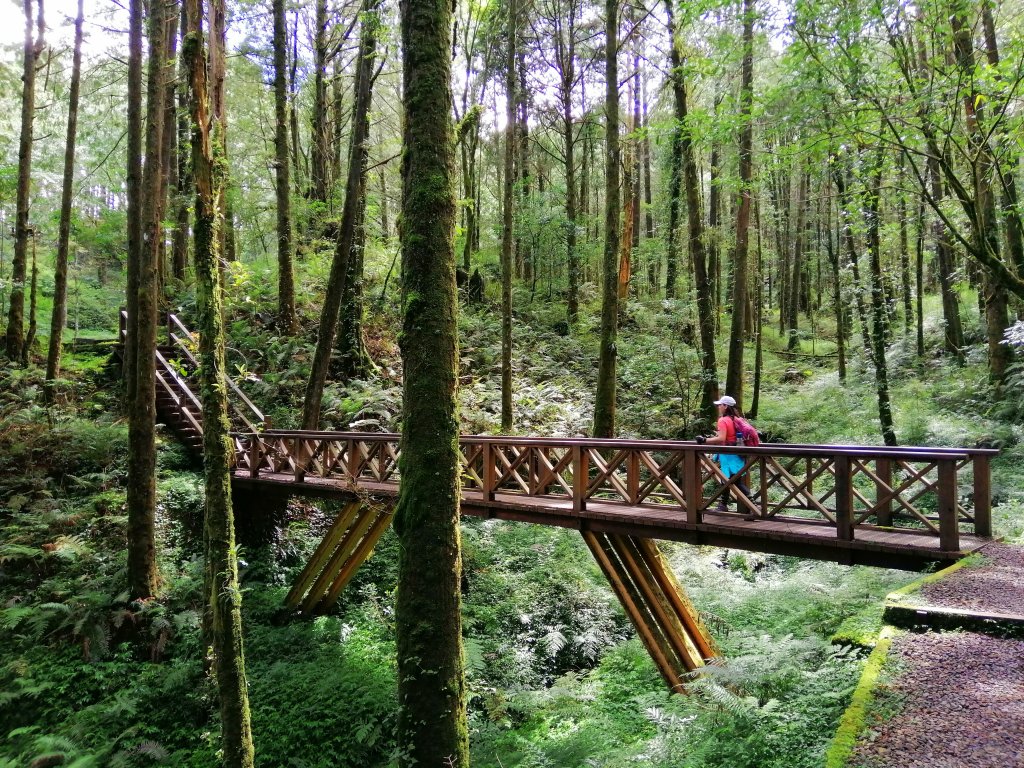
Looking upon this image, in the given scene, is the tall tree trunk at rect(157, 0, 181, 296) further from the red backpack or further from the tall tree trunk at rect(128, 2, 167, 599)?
the red backpack

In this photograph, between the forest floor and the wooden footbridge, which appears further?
the wooden footbridge

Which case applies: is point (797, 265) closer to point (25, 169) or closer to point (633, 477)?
point (633, 477)

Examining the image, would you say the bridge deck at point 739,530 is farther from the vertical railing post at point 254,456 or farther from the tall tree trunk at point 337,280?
the tall tree trunk at point 337,280

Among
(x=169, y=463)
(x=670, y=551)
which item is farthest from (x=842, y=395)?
(x=169, y=463)

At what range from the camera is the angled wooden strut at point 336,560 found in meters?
9.89

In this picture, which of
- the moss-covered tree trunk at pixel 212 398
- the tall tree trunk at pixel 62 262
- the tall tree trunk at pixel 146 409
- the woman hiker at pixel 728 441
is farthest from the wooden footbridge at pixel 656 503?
the tall tree trunk at pixel 62 262

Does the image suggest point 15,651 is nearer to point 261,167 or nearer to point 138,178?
point 138,178

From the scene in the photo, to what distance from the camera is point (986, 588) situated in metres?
4.80

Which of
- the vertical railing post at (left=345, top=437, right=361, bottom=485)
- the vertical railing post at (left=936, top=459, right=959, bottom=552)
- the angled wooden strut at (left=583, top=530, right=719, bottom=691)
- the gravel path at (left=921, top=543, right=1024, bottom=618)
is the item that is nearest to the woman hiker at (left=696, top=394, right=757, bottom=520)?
the angled wooden strut at (left=583, top=530, right=719, bottom=691)

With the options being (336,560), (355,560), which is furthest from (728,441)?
(336,560)

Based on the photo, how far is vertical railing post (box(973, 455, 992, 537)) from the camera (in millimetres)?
5449

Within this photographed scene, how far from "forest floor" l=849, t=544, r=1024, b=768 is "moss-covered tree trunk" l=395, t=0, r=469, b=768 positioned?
2898 millimetres

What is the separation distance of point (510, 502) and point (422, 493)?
3.43m

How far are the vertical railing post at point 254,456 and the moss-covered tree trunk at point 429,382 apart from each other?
25.6ft
